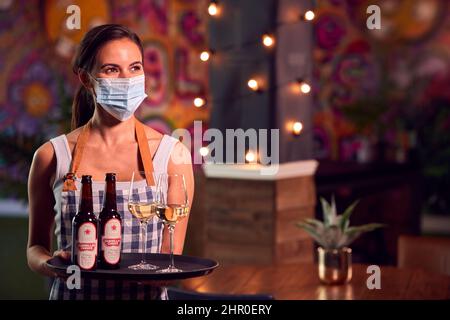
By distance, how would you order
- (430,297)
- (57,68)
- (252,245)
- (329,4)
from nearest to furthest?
(430,297) < (252,245) < (329,4) < (57,68)

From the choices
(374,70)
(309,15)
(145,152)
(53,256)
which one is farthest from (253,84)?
(374,70)

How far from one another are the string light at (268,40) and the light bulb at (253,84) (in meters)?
0.20

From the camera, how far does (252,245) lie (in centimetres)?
487

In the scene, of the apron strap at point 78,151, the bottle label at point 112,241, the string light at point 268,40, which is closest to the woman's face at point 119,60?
the apron strap at point 78,151

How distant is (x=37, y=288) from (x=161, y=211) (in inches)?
194

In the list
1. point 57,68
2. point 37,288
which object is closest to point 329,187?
point 37,288

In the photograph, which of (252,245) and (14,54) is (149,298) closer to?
(252,245)

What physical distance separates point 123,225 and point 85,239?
0.19 metres

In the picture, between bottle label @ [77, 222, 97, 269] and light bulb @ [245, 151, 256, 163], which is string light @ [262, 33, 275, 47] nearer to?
light bulb @ [245, 151, 256, 163]

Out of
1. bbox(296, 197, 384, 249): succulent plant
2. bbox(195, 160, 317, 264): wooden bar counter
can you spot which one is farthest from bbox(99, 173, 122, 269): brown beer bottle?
bbox(195, 160, 317, 264): wooden bar counter

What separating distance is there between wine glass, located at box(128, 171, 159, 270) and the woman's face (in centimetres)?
21

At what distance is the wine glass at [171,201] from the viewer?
69.1 inches

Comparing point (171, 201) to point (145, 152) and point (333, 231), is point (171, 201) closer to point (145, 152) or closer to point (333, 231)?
point (145, 152)

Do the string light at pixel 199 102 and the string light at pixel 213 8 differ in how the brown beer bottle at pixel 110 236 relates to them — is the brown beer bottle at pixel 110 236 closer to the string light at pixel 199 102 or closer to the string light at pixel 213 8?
the string light at pixel 199 102
